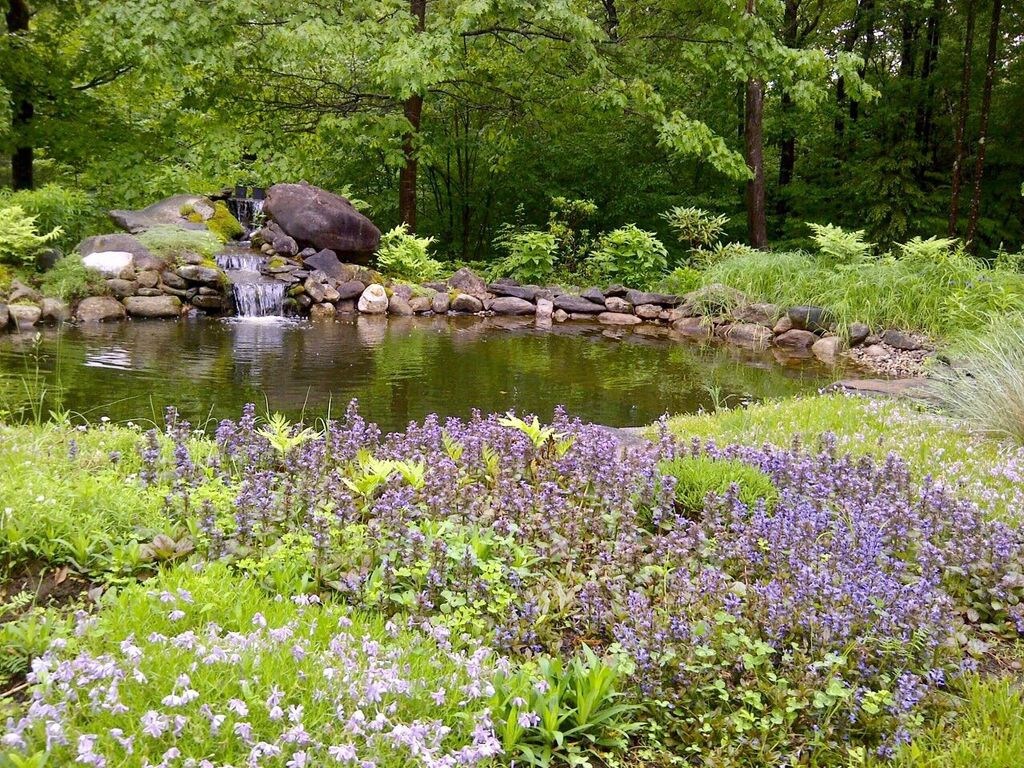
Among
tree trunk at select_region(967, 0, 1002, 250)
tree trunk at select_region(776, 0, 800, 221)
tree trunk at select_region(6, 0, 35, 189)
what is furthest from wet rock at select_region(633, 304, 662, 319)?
tree trunk at select_region(6, 0, 35, 189)

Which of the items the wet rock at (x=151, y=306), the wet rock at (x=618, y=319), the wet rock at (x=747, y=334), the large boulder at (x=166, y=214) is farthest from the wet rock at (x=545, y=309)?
the large boulder at (x=166, y=214)

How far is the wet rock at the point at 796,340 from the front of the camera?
35.9 ft

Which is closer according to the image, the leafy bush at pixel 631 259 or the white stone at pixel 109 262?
the white stone at pixel 109 262

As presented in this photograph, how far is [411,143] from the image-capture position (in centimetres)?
1422

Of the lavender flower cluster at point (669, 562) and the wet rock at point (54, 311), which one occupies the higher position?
the wet rock at point (54, 311)

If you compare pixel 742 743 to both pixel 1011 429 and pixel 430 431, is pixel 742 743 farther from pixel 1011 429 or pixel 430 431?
pixel 1011 429

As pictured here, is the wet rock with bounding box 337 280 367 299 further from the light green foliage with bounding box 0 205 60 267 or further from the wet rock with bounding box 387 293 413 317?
the light green foliage with bounding box 0 205 60 267

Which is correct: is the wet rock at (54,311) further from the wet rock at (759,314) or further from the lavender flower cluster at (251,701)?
the lavender flower cluster at (251,701)

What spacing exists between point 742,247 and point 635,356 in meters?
5.04

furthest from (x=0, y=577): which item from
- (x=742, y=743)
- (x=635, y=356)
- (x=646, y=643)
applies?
(x=635, y=356)

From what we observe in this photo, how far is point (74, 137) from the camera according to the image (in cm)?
1395

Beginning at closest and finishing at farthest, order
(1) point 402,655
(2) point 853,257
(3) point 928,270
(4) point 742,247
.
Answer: (1) point 402,655
(3) point 928,270
(2) point 853,257
(4) point 742,247

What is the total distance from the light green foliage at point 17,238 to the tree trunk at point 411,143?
591 cm

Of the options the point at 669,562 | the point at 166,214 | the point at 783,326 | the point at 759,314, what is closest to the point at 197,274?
the point at 166,214
